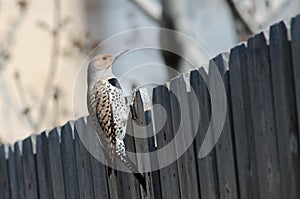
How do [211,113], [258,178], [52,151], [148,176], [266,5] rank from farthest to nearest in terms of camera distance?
[266,5] < [52,151] < [148,176] < [211,113] < [258,178]

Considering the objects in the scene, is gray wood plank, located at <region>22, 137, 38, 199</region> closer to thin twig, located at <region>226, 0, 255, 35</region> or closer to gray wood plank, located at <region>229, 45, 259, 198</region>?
gray wood plank, located at <region>229, 45, 259, 198</region>

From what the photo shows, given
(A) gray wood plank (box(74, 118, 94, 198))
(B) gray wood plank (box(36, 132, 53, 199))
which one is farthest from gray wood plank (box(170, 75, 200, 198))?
(B) gray wood plank (box(36, 132, 53, 199))

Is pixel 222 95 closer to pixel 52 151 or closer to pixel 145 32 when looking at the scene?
pixel 52 151

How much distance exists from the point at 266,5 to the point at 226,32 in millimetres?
3969

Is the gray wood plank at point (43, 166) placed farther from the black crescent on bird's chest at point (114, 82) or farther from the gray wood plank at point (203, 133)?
the gray wood plank at point (203, 133)

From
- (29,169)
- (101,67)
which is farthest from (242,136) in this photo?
(29,169)

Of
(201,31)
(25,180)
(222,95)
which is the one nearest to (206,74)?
(222,95)

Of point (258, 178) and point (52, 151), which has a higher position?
point (52, 151)

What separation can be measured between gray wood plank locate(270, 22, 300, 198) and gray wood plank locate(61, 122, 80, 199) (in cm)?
217

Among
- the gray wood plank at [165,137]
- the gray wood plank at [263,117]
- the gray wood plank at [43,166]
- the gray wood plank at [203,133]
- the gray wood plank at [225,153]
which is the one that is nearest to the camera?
the gray wood plank at [263,117]

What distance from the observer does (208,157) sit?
3898mm

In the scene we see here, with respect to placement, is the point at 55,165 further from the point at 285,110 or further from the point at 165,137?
the point at 285,110

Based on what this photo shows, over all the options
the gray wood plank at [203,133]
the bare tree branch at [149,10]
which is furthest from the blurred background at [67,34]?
the gray wood plank at [203,133]

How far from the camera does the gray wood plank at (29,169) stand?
5.81 m
